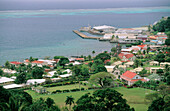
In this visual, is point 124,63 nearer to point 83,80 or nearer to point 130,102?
point 83,80

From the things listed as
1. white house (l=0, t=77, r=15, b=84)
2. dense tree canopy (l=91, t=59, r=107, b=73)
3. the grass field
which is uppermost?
dense tree canopy (l=91, t=59, r=107, b=73)

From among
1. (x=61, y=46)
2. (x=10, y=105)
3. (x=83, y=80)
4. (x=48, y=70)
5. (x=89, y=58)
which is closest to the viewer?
(x=10, y=105)

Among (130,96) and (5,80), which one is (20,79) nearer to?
(5,80)

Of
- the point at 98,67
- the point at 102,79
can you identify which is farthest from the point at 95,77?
the point at 98,67

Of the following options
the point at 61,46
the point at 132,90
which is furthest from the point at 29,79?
the point at 61,46

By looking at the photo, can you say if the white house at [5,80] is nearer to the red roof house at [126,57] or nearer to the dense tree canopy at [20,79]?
the dense tree canopy at [20,79]

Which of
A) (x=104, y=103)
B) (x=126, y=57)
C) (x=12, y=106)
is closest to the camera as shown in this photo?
(x=12, y=106)

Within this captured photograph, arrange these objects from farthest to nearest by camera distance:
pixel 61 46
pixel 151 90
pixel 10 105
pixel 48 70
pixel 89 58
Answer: pixel 61 46, pixel 89 58, pixel 48 70, pixel 151 90, pixel 10 105

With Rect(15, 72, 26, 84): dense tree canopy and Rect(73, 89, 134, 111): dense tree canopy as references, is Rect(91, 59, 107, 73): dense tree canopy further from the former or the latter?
Rect(73, 89, 134, 111): dense tree canopy

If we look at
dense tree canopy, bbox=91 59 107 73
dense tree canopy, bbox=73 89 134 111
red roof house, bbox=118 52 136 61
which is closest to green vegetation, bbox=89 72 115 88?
dense tree canopy, bbox=91 59 107 73
